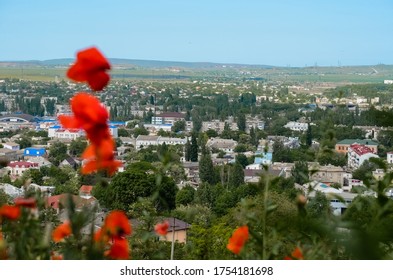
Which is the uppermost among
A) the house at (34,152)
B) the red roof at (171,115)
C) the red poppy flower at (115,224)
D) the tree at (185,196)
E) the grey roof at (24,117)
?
the red poppy flower at (115,224)

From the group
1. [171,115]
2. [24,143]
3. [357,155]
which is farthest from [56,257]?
[171,115]

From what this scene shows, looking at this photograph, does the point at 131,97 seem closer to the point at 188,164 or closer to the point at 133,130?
the point at 133,130

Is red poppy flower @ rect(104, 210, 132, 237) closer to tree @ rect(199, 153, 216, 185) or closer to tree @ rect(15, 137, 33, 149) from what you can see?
tree @ rect(199, 153, 216, 185)

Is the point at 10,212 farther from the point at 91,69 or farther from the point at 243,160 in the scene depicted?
the point at 243,160

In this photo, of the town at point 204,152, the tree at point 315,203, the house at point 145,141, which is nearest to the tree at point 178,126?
the town at point 204,152

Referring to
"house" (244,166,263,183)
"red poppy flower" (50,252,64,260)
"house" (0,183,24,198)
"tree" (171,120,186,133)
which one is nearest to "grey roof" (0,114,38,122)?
"tree" (171,120,186,133)

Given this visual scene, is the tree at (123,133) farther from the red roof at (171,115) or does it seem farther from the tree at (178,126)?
the red roof at (171,115)

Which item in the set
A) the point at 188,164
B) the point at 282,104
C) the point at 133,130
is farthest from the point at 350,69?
the point at 188,164
